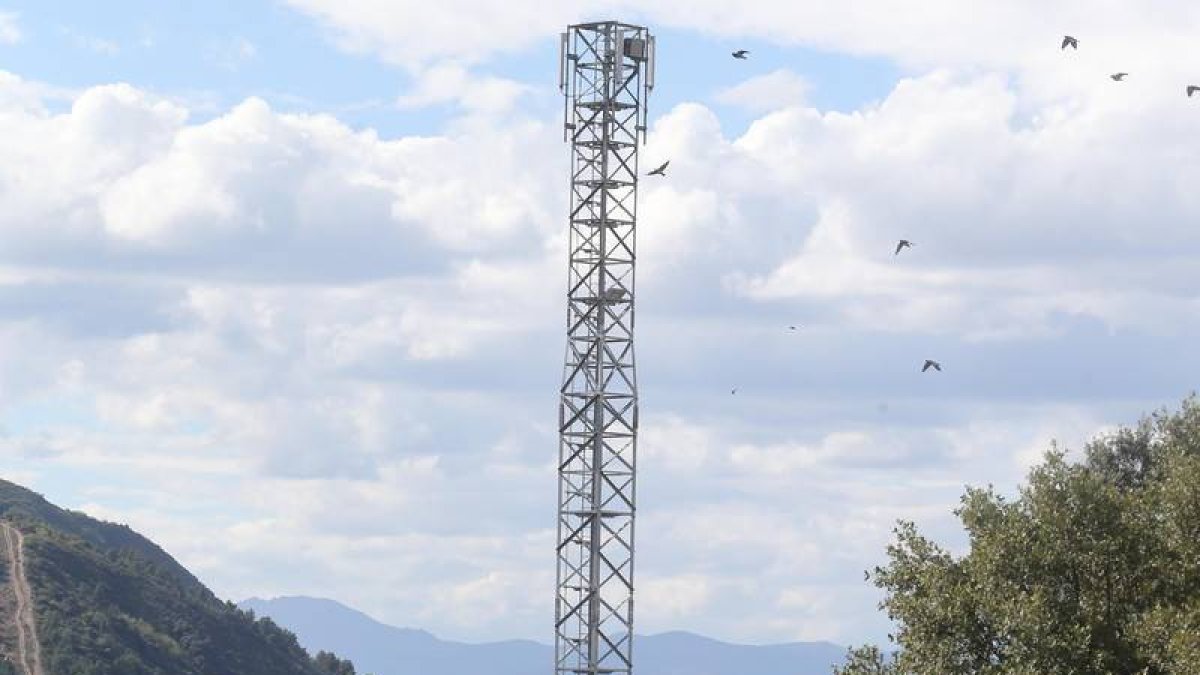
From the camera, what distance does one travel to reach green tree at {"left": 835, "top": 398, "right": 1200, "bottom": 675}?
50438 millimetres

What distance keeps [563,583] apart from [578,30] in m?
16.7

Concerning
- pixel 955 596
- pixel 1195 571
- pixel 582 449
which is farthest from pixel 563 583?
pixel 1195 571

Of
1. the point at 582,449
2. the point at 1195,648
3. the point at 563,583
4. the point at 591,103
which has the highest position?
the point at 591,103

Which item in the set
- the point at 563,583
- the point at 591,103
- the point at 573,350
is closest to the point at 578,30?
the point at 591,103

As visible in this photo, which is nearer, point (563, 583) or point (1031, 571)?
point (1031, 571)

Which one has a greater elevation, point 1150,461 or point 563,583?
point 1150,461

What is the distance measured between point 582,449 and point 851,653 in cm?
1244

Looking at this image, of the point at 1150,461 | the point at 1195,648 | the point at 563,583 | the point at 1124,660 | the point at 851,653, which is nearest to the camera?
the point at 1195,648

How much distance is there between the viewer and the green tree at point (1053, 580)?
50.4 metres

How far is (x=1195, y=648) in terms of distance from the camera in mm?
46656

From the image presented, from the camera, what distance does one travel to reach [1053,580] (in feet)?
173

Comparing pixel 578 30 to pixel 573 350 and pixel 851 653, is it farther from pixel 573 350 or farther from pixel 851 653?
pixel 851 653

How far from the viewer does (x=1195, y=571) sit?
52.3 metres

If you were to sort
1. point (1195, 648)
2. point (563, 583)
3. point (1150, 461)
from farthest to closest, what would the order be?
1. point (1150, 461)
2. point (563, 583)
3. point (1195, 648)
